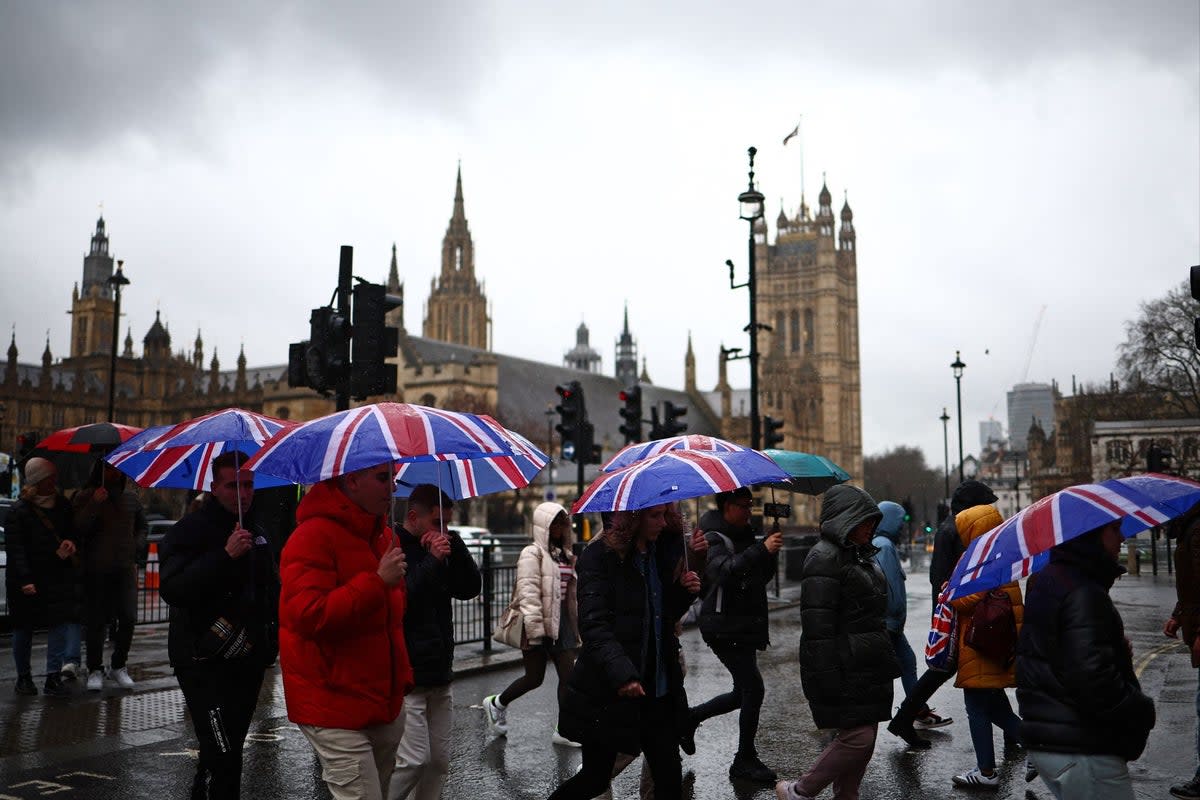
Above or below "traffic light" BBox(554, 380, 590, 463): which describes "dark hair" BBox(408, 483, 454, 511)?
below

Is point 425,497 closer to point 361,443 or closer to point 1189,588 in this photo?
point 361,443

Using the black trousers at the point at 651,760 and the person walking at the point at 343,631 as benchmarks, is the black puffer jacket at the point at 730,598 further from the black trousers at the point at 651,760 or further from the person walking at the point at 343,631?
the person walking at the point at 343,631

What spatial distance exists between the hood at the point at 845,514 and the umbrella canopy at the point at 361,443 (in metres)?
1.98

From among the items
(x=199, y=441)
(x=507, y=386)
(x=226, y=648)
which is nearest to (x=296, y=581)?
→ (x=226, y=648)

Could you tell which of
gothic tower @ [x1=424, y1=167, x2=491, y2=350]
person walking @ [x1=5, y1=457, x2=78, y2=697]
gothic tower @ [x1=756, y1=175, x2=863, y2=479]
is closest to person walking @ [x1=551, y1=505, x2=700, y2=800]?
person walking @ [x1=5, y1=457, x2=78, y2=697]

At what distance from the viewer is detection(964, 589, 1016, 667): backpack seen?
23.2ft

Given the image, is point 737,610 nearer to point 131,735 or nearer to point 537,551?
point 537,551

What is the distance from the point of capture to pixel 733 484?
239 inches

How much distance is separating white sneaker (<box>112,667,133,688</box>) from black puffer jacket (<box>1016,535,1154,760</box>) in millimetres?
8879

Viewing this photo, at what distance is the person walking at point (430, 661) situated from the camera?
5.73m

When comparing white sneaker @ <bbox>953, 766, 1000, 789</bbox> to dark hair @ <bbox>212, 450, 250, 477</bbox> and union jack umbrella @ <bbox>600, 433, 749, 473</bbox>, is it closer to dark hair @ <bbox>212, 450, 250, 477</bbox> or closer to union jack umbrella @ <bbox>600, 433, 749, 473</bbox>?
union jack umbrella @ <bbox>600, 433, 749, 473</bbox>

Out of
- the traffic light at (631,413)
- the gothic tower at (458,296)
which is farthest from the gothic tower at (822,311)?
the traffic light at (631,413)

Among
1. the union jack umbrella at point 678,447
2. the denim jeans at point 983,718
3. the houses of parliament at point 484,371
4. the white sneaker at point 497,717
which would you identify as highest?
the houses of parliament at point 484,371

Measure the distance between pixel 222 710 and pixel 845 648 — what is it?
321 centimetres
